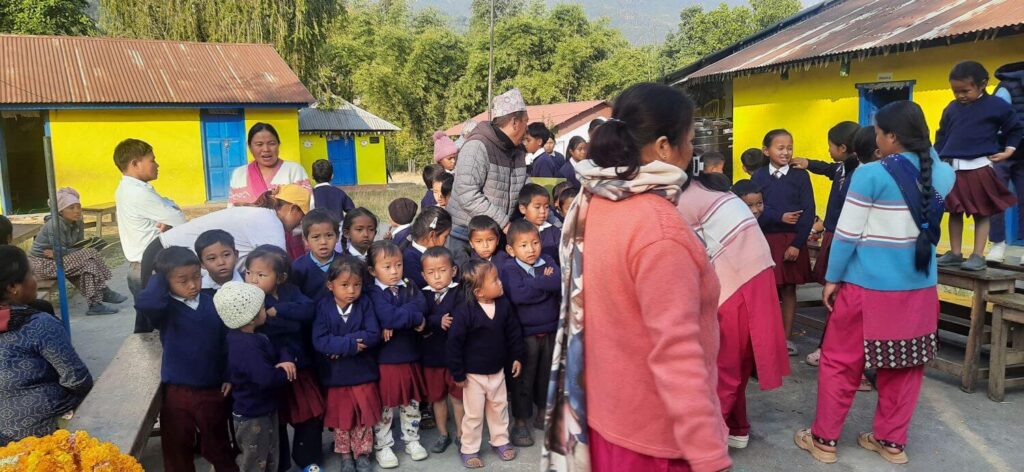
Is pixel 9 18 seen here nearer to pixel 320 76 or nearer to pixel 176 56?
pixel 176 56

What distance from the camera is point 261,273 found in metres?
3.32

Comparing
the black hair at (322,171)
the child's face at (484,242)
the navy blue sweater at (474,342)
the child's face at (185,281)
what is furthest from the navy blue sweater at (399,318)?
the black hair at (322,171)

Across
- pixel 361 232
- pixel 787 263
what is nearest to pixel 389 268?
pixel 361 232

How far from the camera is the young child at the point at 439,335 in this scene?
143 inches

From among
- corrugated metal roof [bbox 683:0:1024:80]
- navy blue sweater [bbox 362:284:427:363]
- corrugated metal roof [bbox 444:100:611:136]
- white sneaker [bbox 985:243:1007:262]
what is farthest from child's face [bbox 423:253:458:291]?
corrugated metal roof [bbox 444:100:611:136]

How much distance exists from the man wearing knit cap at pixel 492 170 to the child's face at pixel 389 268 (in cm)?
76

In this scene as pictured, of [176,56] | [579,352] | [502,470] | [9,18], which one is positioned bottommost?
[502,470]

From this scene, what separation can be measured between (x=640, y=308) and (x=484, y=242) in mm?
2240

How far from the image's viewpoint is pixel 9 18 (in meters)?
18.4

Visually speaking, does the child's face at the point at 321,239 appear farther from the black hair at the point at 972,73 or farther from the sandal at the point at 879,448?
the black hair at the point at 972,73

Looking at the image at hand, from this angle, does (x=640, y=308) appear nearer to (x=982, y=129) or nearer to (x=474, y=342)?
(x=474, y=342)

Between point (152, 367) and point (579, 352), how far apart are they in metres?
2.58

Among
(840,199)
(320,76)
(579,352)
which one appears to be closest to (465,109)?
(320,76)

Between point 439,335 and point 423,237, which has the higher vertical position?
point 423,237
